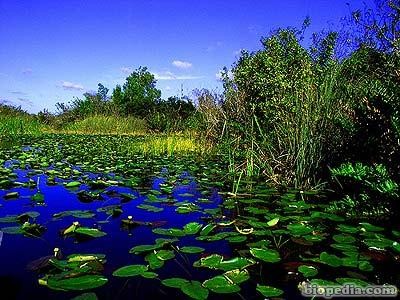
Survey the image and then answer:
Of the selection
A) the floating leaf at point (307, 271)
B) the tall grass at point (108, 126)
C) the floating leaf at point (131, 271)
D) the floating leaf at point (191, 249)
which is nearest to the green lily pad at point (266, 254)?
the floating leaf at point (307, 271)

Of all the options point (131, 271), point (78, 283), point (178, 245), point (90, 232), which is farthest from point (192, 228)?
point (78, 283)

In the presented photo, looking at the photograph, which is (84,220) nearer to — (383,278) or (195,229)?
(195,229)

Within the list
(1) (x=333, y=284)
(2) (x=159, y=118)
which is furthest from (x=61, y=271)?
(2) (x=159, y=118)

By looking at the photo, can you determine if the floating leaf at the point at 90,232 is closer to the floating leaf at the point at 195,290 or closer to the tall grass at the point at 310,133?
the floating leaf at the point at 195,290

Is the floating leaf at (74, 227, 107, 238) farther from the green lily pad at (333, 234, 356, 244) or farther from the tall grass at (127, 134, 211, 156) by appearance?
the tall grass at (127, 134, 211, 156)

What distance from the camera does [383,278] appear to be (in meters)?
2.00

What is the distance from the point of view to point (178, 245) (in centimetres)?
252

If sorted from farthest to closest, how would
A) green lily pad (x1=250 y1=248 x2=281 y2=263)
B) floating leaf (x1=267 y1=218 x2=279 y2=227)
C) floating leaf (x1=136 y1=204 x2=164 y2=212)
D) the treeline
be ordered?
the treeline < floating leaf (x1=136 y1=204 x2=164 y2=212) < floating leaf (x1=267 y1=218 x2=279 y2=227) < green lily pad (x1=250 y1=248 x2=281 y2=263)

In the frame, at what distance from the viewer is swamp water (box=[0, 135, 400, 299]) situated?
1867mm

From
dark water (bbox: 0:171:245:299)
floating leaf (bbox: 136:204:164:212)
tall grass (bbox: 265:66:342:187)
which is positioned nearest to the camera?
dark water (bbox: 0:171:245:299)

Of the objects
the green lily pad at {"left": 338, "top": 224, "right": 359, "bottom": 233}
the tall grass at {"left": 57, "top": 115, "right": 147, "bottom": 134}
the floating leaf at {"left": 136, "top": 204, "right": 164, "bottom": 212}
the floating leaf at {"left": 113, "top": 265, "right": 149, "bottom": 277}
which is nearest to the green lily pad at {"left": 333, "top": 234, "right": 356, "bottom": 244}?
the green lily pad at {"left": 338, "top": 224, "right": 359, "bottom": 233}

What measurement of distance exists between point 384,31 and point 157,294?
550 inches

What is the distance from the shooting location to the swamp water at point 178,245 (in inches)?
73.5

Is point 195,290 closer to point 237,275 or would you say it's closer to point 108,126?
point 237,275
